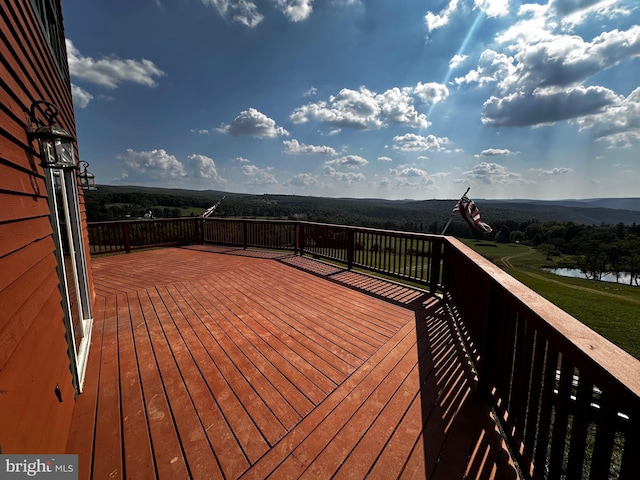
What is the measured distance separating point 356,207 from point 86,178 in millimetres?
70034

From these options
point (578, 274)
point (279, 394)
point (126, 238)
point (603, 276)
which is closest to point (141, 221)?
point (126, 238)

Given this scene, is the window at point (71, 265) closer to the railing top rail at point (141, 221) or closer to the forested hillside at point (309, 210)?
the forested hillside at point (309, 210)

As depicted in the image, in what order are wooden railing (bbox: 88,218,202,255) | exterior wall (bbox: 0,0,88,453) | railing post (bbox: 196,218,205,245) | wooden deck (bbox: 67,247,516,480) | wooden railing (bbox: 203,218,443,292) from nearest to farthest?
exterior wall (bbox: 0,0,88,453), wooden deck (bbox: 67,247,516,480), wooden railing (bbox: 203,218,443,292), wooden railing (bbox: 88,218,202,255), railing post (bbox: 196,218,205,245)

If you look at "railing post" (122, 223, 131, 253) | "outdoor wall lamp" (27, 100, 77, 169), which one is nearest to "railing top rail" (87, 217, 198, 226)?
"railing post" (122, 223, 131, 253)

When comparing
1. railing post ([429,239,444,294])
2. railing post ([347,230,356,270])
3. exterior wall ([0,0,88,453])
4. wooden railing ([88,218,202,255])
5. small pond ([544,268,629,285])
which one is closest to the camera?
exterior wall ([0,0,88,453])

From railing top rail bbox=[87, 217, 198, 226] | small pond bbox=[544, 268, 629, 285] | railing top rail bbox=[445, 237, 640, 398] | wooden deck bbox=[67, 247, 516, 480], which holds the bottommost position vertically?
small pond bbox=[544, 268, 629, 285]

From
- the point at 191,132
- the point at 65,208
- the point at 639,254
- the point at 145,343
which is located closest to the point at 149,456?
the point at 145,343

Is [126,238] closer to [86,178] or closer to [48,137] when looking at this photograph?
[86,178]

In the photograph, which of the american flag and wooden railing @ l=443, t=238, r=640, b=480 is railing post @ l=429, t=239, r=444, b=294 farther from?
wooden railing @ l=443, t=238, r=640, b=480

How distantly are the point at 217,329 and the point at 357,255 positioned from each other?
11.2 ft

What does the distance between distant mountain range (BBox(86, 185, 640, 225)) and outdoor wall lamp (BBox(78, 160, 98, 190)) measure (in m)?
0.74

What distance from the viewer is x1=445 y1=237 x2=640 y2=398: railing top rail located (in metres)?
0.77

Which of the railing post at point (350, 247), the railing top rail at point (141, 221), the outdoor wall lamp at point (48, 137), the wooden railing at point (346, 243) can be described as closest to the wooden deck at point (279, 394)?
the wooden railing at point (346, 243)

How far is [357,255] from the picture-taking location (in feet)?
18.6
